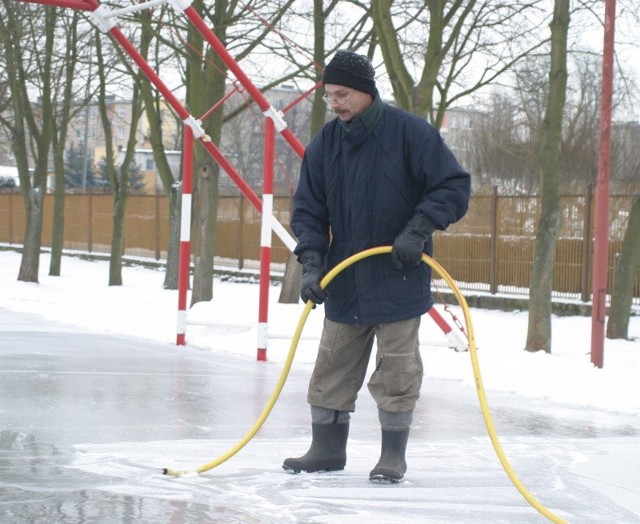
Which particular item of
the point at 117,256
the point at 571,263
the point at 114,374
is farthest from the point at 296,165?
the point at 114,374

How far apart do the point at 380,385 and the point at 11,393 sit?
3081 millimetres

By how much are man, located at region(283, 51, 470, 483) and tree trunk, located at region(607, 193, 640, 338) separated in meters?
9.65

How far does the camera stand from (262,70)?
22.8m

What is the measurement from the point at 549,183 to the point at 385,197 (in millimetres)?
7042

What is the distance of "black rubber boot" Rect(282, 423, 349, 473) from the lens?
5.15 m

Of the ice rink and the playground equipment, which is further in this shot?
the playground equipment

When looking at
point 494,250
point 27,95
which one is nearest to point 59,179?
point 27,95

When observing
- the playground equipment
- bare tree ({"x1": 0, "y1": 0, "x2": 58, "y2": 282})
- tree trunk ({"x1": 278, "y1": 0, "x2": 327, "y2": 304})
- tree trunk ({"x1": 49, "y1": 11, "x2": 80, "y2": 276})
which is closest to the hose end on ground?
the playground equipment

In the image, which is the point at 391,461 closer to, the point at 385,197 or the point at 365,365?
the point at 365,365

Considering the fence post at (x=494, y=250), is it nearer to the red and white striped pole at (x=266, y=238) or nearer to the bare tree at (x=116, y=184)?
the bare tree at (x=116, y=184)

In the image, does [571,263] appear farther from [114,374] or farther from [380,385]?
[380,385]

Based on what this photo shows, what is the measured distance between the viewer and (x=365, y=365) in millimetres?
5297

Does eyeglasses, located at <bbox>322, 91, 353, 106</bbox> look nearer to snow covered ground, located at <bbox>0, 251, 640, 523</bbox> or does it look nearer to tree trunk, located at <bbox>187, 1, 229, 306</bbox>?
snow covered ground, located at <bbox>0, 251, 640, 523</bbox>

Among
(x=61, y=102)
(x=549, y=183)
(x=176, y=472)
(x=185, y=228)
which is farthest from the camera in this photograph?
(x=61, y=102)
